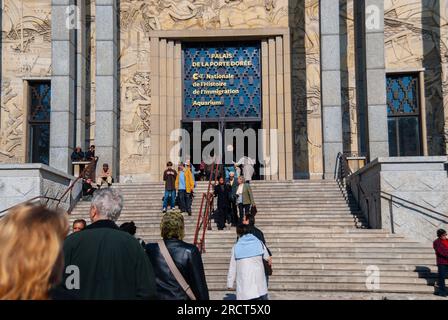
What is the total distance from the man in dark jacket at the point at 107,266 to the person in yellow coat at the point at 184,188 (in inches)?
435

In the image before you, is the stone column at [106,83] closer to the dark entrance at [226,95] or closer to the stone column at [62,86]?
the stone column at [62,86]

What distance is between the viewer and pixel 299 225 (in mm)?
13742

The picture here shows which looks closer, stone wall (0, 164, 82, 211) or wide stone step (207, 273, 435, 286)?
wide stone step (207, 273, 435, 286)

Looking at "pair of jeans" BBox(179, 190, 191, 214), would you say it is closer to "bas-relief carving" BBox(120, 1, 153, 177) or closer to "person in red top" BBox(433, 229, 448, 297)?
"bas-relief carving" BBox(120, 1, 153, 177)

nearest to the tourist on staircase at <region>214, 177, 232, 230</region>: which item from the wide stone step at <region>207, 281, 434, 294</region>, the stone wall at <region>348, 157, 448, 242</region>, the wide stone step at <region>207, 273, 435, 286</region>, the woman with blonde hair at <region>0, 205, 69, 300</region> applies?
the wide stone step at <region>207, 273, 435, 286</region>

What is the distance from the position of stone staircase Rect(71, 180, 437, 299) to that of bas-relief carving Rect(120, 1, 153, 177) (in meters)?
4.23

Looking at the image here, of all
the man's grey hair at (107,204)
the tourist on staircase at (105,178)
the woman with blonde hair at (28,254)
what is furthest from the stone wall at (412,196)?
the woman with blonde hair at (28,254)

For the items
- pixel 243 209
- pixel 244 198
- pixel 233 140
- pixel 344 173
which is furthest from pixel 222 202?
pixel 233 140

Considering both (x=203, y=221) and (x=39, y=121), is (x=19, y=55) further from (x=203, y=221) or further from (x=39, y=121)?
(x=203, y=221)

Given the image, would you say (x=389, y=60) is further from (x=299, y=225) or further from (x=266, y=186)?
(x=299, y=225)

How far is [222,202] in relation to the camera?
13.4 meters

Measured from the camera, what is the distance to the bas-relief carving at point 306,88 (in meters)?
19.8

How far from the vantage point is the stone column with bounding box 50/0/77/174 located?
17.7 metres

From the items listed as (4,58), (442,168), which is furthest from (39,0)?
(442,168)
